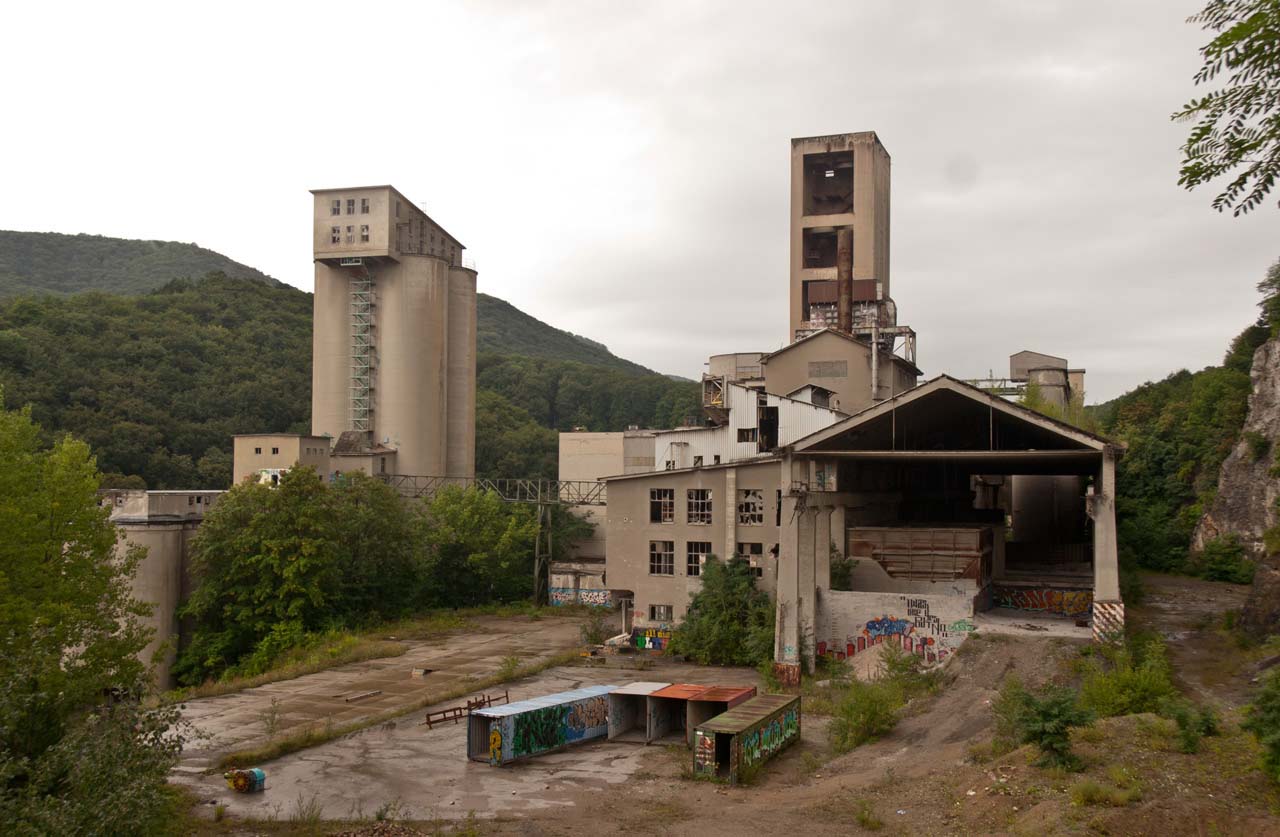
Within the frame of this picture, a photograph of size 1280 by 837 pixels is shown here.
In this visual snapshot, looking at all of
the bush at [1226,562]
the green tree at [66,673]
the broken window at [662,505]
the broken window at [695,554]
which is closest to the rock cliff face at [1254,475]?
the bush at [1226,562]

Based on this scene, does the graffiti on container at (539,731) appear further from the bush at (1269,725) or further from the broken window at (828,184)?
the broken window at (828,184)

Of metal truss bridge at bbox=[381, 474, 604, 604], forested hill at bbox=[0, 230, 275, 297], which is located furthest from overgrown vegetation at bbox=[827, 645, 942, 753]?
forested hill at bbox=[0, 230, 275, 297]

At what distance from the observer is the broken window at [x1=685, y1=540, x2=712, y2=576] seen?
115ft

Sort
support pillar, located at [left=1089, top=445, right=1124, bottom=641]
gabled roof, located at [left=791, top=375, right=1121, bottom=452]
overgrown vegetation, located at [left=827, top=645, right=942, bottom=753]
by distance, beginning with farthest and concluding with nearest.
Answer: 1. gabled roof, located at [left=791, top=375, right=1121, bottom=452]
2. support pillar, located at [left=1089, top=445, right=1124, bottom=641]
3. overgrown vegetation, located at [left=827, top=645, right=942, bottom=753]

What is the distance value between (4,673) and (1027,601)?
101ft

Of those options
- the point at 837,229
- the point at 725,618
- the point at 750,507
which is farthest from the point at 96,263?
the point at 725,618

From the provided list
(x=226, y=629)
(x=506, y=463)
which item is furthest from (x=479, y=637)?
Answer: (x=506, y=463)

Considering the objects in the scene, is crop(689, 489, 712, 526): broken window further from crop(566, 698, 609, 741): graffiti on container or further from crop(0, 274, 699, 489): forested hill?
crop(0, 274, 699, 489): forested hill

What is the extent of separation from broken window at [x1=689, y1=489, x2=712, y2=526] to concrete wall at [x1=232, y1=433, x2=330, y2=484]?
26194 mm

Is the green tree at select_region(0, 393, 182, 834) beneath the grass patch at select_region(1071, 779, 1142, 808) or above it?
above

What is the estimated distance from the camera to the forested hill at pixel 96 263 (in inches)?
5935

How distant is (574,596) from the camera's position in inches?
2067

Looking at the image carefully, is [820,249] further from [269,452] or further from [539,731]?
[539,731]

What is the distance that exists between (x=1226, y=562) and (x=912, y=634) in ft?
96.1
